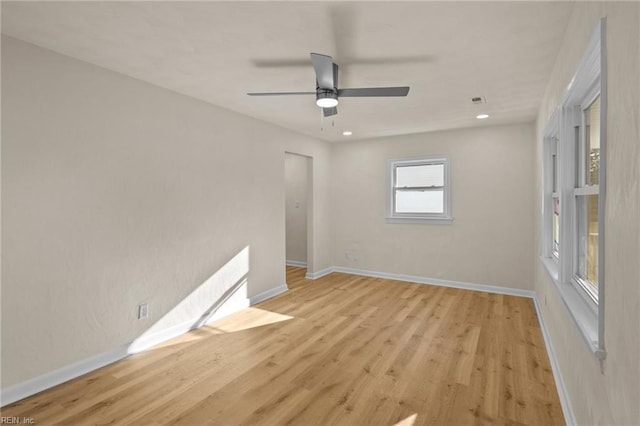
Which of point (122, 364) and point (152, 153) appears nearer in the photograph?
point (122, 364)

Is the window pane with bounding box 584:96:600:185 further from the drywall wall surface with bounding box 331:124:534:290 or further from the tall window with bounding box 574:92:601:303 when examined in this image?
the drywall wall surface with bounding box 331:124:534:290

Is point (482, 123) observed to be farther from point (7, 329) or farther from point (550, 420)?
point (7, 329)

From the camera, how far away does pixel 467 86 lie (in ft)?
10.7

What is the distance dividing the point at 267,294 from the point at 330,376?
2.28 m

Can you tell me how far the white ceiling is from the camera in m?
1.97

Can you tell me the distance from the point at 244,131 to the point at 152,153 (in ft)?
4.42

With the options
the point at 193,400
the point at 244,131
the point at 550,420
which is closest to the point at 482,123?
the point at 244,131

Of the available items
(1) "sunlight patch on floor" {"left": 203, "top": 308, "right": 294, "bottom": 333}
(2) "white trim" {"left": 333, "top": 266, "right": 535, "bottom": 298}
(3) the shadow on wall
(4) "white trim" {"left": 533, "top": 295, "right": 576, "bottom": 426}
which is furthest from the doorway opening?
(4) "white trim" {"left": 533, "top": 295, "right": 576, "bottom": 426}

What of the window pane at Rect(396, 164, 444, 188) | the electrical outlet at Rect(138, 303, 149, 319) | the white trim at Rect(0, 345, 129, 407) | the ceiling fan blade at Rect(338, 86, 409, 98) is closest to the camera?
the white trim at Rect(0, 345, 129, 407)

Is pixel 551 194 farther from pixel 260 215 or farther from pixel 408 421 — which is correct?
pixel 260 215

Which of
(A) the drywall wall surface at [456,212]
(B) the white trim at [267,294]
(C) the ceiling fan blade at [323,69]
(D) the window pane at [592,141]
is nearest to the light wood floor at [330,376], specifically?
(B) the white trim at [267,294]

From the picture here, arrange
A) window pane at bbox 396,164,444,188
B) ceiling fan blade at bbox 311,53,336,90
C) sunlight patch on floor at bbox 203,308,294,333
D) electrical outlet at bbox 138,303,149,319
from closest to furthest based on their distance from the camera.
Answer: ceiling fan blade at bbox 311,53,336,90, electrical outlet at bbox 138,303,149,319, sunlight patch on floor at bbox 203,308,294,333, window pane at bbox 396,164,444,188

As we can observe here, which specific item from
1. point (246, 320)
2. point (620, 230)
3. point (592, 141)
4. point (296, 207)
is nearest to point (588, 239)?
point (592, 141)

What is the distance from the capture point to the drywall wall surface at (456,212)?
4.78 meters
